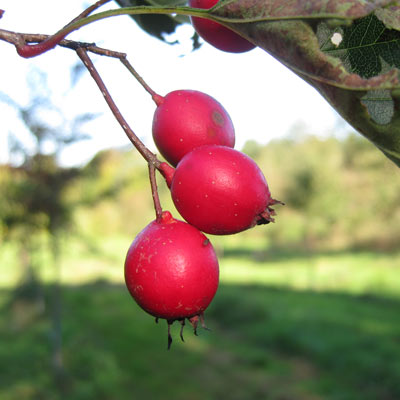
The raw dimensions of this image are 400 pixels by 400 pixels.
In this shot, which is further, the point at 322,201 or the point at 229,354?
the point at 322,201

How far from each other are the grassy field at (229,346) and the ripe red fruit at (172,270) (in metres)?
6.23

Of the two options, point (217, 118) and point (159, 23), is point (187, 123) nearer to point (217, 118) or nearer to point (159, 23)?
point (217, 118)

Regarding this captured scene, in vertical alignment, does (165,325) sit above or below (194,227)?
below

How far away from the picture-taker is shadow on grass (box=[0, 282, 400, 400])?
264 inches

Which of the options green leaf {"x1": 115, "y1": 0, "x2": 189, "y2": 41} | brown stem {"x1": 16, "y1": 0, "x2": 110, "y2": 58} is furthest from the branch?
green leaf {"x1": 115, "y1": 0, "x2": 189, "y2": 41}

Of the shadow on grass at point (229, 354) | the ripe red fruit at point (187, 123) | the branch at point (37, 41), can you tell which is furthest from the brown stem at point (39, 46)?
the shadow on grass at point (229, 354)

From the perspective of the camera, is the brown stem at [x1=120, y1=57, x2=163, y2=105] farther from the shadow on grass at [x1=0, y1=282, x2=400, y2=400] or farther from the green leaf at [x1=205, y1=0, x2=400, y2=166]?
the shadow on grass at [x1=0, y1=282, x2=400, y2=400]

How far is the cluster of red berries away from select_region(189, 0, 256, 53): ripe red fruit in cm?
18

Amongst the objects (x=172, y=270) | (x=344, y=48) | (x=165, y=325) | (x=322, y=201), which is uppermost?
(x=344, y=48)

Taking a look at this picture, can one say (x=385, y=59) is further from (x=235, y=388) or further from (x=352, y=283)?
(x=352, y=283)

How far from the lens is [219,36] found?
2.42ft

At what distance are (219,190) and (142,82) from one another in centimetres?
21

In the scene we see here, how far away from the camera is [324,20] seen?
1.58 ft

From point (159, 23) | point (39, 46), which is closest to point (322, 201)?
point (159, 23)
